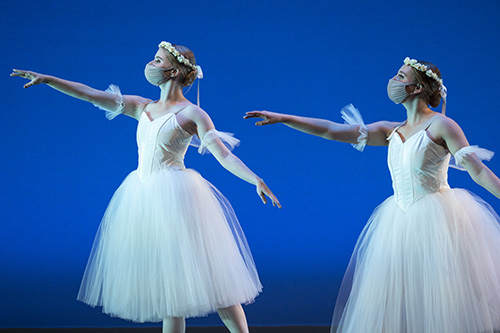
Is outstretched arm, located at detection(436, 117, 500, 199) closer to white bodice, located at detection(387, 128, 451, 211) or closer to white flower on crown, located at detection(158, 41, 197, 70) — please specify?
white bodice, located at detection(387, 128, 451, 211)

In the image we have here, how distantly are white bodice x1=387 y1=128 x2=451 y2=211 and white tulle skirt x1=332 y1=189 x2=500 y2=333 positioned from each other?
41 mm

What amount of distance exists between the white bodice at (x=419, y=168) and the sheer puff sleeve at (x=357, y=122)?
19cm

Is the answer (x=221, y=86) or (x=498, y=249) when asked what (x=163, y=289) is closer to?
(x=498, y=249)

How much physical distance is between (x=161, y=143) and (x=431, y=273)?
127 cm

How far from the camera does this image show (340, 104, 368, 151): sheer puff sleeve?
2.93m

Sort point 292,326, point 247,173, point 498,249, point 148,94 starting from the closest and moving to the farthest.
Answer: point 498,249 < point 247,173 < point 292,326 < point 148,94

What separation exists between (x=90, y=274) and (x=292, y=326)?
130cm

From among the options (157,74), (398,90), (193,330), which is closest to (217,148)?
(157,74)

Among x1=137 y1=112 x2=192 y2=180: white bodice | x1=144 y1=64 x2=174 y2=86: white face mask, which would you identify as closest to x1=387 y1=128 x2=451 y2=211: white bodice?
x1=137 y1=112 x2=192 y2=180: white bodice

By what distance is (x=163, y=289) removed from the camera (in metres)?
2.76

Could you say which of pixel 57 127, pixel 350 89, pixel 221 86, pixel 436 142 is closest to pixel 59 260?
pixel 57 127

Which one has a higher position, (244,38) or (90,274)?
(244,38)

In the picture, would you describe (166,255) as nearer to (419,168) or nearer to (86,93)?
(86,93)

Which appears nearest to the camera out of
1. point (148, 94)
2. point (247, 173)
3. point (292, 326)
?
point (247, 173)
